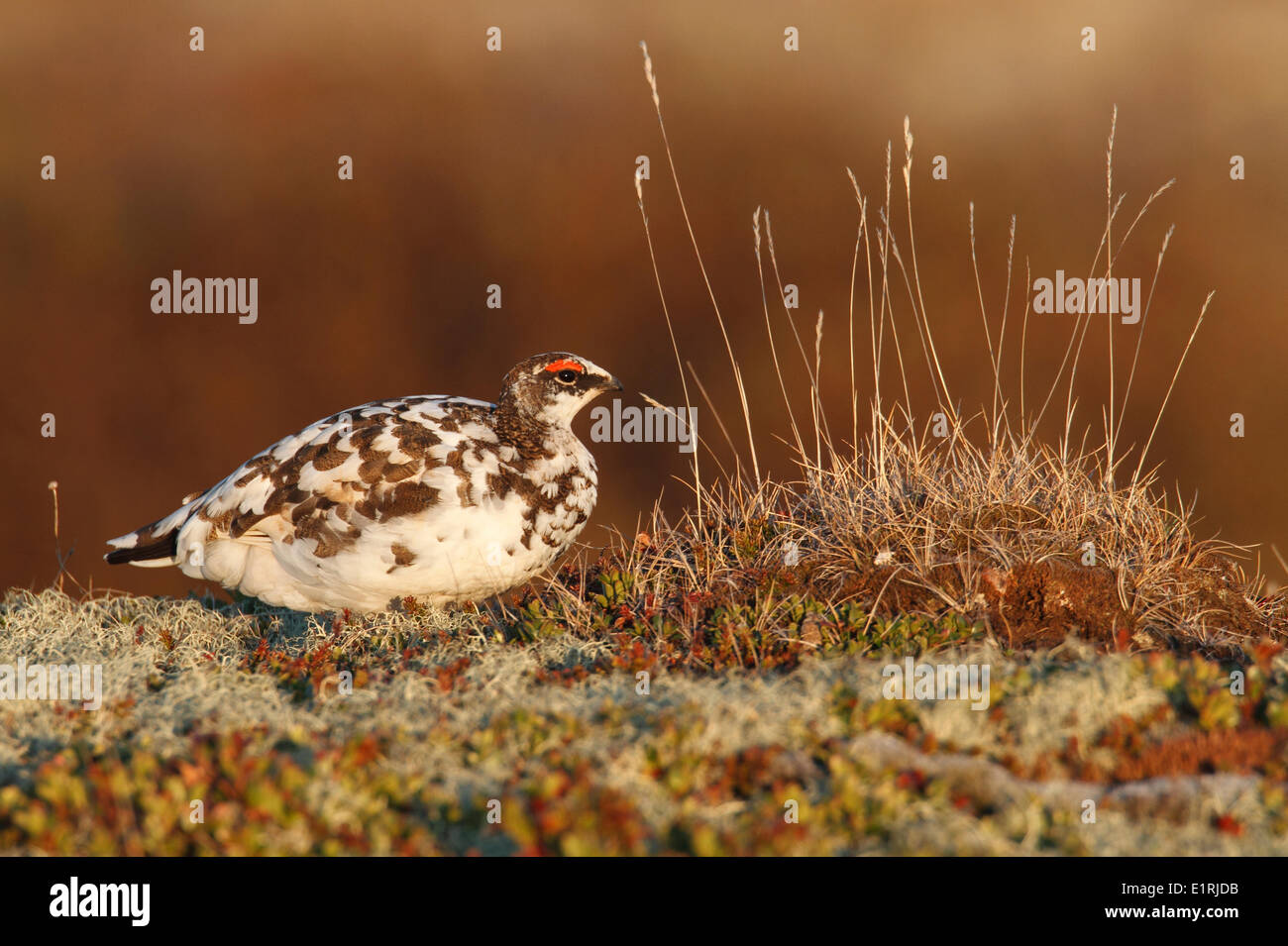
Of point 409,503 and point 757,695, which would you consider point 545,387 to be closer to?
point 409,503

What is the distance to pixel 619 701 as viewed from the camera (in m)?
4.36

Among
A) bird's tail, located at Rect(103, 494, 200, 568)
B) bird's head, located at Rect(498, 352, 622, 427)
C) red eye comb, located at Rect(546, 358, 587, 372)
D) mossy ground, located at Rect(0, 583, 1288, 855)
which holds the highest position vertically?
red eye comb, located at Rect(546, 358, 587, 372)

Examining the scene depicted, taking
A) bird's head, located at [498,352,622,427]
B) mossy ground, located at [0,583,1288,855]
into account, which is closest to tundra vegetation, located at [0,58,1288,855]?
mossy ground, located at [0,583,1288,855]

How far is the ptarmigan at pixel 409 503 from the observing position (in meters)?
5.61

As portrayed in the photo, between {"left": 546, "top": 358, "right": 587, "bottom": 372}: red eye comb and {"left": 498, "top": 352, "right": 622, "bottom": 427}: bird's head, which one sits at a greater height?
{"left": 546, "top": 358, "right": 587, "bottom": 372}: red eye comb

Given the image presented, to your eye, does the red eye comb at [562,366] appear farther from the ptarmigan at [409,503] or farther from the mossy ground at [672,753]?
the mossy ground at [672,753]

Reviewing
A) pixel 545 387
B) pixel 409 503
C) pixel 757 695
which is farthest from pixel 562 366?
pixel 757 695

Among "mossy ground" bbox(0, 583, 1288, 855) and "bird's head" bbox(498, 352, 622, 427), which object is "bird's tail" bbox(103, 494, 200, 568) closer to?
"mossy ground" bbox(0, 583, 1288, 855)

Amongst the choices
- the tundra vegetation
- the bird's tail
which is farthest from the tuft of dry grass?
the bird's tail

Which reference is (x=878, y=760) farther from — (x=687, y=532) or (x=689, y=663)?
(x=687, y=532)

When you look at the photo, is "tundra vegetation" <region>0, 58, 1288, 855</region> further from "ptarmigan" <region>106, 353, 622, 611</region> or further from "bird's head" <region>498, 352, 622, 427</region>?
"bird's head" <region>498, 352, 622, 427</region>

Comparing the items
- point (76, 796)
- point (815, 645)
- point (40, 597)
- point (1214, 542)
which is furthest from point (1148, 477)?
point (40, 597)

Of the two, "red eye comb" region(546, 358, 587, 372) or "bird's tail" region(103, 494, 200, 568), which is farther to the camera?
"bird's tail" region(103, 494, 200, 568)

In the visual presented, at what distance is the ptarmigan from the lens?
221 inches
